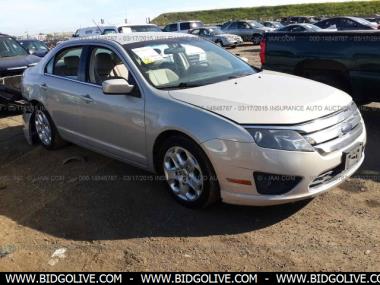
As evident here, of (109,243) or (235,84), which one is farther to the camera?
(235,84)

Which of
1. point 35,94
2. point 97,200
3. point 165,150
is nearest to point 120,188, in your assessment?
point 97,200

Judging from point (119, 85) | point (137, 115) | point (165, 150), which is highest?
point (119, 85)

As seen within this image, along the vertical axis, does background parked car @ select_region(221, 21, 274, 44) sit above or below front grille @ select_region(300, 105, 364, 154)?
below

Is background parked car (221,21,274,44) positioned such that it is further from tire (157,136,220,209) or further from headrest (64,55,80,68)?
tire (157,136,220,209)

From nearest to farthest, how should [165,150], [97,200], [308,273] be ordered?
[308,273] < [165,150] < [97,200]

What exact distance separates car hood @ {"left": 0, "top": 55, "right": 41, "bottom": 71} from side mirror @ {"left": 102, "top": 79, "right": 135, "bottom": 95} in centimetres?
569

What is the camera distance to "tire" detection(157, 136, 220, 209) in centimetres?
383

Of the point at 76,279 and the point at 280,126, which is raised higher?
the point at 280,126

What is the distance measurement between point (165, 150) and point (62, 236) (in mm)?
1229

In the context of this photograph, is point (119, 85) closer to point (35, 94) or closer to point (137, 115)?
point (137, 115)

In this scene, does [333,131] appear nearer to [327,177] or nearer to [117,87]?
[327,177]

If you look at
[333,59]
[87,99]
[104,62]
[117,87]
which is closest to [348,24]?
[333,59]

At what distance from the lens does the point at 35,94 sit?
20.0 ft

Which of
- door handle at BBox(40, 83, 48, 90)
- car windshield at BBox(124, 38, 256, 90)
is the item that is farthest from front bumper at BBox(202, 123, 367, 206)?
door handle at BBox(40, 83, 48, 90)
